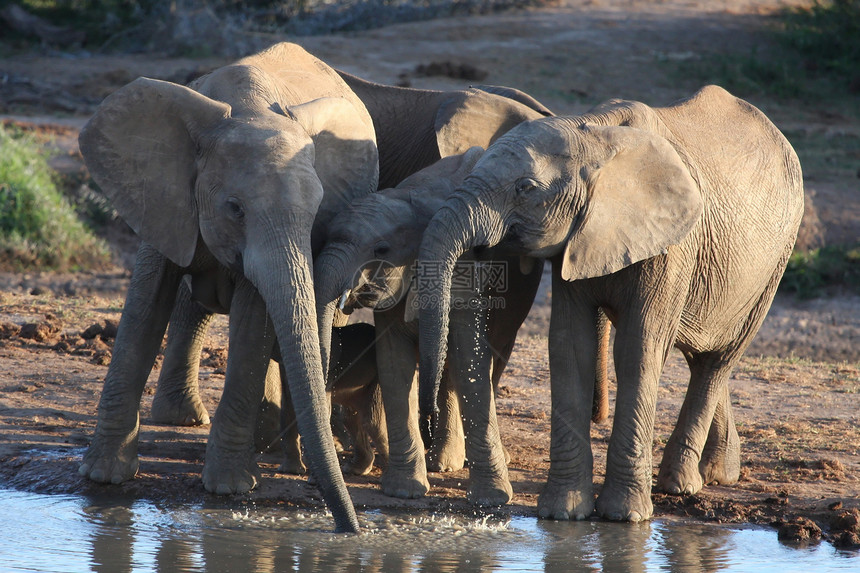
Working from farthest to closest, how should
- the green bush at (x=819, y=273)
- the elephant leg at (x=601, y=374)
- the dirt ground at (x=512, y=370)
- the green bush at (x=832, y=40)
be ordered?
the green bush at (x=832, y=40) < the green bush at (x=819, y=273) < the elephant leg at (x=601, y=374) < the dirt ground at (x=512, y=370)

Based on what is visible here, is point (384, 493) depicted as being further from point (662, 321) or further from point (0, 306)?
point (0, 306)

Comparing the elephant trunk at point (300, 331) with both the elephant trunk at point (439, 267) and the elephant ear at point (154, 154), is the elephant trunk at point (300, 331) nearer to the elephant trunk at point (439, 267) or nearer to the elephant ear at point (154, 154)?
the elephant trunk at point (439, 267)

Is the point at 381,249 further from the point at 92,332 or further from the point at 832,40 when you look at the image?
the point at 832,40

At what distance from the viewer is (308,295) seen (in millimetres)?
4598

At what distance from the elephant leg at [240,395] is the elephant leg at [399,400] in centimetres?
50

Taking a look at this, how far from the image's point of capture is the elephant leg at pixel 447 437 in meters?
5.94

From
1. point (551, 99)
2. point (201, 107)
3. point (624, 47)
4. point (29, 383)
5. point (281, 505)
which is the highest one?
point (624, 47)

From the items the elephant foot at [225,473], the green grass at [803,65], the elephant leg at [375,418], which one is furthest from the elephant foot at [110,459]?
the green grass at [803,65]

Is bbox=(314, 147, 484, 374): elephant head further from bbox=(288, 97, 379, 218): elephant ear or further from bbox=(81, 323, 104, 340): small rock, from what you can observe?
bbox=(81, 323, 104, 340): small rock

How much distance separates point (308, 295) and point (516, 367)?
3828 mm

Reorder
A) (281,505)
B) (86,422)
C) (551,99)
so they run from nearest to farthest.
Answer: (281,505) → (86,422) → (551,99)

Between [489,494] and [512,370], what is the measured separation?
9.03ft

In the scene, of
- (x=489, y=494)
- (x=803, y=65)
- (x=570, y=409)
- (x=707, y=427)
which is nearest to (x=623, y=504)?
(x=570, y=409)

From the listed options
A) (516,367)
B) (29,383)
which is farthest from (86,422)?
(516,367)
